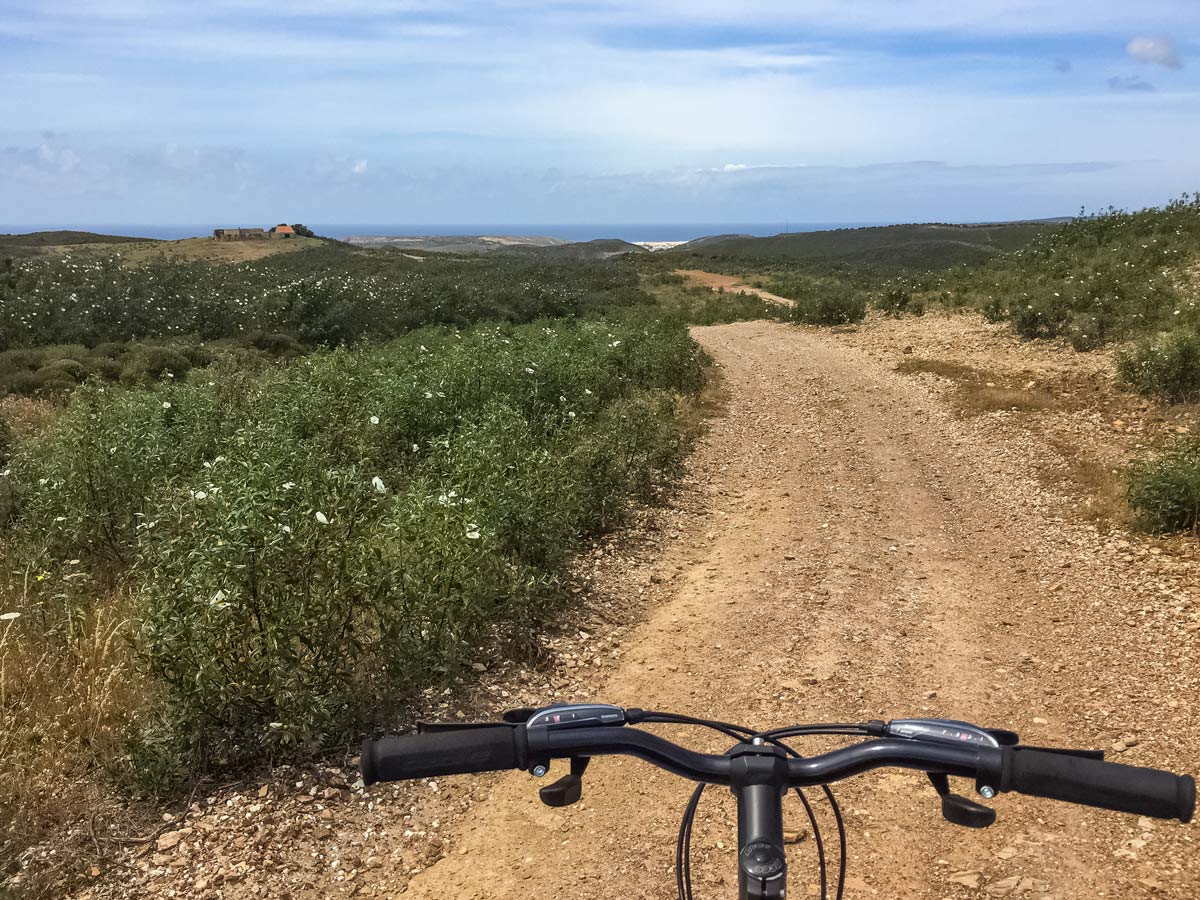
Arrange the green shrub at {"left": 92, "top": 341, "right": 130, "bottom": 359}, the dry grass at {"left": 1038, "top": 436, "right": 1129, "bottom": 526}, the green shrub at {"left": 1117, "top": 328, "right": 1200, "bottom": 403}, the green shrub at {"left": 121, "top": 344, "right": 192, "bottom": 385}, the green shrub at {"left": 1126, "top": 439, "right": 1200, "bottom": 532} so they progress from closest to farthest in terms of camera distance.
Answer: the green shrub at {"left": 1126, "top": 439, "right": 1200, "bottom": 532} → the dry grass at {"left": 1038, "top": 436, "right": 1129, "bottom": 526} → the green shrub at {"left": 1117, "top": 328, "right": 1200, "bottom": 403} → the green shrub at {"left": 121, "top": 344, "right": 192, "bottom": 385} → the green shrub at {"left": 92, "top": 341, "right": 130, "bottom": 359}

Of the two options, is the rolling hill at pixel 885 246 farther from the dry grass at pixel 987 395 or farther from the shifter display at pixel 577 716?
the shifter display at pixel 577 716

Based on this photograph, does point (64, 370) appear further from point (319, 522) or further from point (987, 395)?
point (987, 395)

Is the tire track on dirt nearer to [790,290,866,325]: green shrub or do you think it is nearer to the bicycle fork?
the bicycle fork

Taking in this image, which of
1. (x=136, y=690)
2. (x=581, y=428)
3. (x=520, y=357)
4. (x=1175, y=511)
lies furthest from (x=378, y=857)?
(x=520, y=357)

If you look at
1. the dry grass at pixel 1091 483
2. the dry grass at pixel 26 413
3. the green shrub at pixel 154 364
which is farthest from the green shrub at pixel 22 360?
the dry grass at pixel 1091 483

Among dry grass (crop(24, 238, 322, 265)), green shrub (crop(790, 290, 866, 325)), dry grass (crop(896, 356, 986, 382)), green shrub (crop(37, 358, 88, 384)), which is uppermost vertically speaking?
dry grass (crop(24, 238, 322, 265))

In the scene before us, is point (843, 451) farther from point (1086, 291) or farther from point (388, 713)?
point (1086, 291)

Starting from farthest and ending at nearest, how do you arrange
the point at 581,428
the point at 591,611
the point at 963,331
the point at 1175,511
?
1. the point at 963,331
2. the point at 581,428
3. the point at 1175,511
4. the point at 591,611

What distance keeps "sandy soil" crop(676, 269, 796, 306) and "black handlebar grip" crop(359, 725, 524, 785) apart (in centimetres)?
3090

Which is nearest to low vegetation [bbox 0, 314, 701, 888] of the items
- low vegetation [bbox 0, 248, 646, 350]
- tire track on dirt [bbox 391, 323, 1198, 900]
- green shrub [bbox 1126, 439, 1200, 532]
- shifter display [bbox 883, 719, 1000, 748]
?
tire track on dirt [bbox 391, 323, 1198, 900]

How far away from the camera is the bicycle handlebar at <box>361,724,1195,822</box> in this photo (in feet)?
4.15

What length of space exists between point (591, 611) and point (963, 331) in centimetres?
1345

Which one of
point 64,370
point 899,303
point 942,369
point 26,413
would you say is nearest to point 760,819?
point 26,413

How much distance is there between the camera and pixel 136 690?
12.5ft
